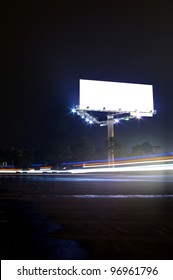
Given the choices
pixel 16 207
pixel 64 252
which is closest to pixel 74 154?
pixel 16 207

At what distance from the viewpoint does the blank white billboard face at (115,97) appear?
49169 millimetres

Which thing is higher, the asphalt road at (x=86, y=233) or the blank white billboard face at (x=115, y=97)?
the blank white billboard face at (x=115, y=97)

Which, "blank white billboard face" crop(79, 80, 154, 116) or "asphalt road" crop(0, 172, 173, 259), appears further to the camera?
"blank white billboard face" crop(79, 80, 154, 116)

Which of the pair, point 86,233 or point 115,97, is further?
point 115,97

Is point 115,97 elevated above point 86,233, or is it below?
above

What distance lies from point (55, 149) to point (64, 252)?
81.3 meters

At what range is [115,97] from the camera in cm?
5028

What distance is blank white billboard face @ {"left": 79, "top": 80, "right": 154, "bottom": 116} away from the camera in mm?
49169

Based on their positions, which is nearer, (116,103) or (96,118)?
(116,103)

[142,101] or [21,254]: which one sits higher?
[142,101]

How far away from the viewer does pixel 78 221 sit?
276 inches

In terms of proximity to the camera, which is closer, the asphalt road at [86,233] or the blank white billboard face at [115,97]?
the asphalt road at [86,233]

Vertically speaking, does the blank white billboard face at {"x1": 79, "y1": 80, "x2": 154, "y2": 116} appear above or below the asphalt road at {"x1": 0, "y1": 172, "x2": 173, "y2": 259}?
above
